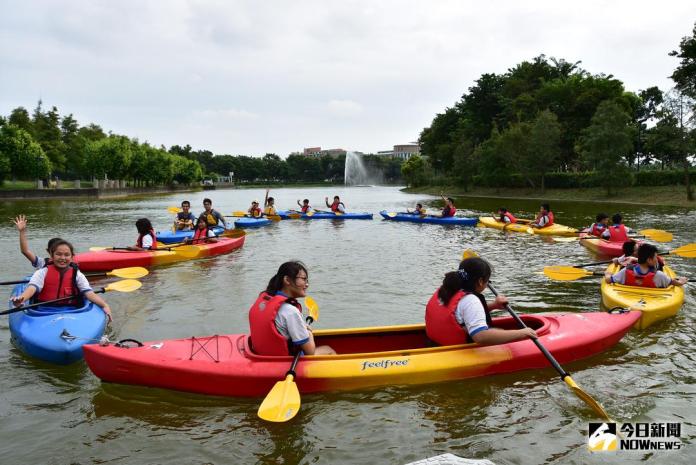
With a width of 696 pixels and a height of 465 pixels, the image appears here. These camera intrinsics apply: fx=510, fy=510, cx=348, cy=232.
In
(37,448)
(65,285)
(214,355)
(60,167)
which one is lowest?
(37,448)

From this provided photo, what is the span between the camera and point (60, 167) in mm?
61000

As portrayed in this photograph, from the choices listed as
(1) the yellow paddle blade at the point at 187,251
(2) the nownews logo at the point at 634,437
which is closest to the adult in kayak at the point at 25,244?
(1) the yellow paddle blade at the point at 187,251

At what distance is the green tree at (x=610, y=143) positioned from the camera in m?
35.9

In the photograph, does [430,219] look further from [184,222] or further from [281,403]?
[281,403]

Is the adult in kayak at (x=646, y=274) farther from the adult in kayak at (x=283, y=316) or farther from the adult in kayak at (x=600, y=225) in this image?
the adult in kayak at (x=600, y=225)

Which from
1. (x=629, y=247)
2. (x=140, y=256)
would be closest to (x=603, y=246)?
(x=629, y=247)

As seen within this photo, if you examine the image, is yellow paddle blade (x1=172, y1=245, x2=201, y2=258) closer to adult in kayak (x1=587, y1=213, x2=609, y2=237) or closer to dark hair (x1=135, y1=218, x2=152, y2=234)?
dark hair (x1=135, y1=218, x2=152, y2=234)

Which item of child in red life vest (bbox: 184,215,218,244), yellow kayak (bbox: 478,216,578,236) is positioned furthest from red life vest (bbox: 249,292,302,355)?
yellow kayak (bbox: 478,216,578,236)

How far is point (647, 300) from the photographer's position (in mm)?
7691

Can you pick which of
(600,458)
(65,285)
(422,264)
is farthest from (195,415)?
(422,264)

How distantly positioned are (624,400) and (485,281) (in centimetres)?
196

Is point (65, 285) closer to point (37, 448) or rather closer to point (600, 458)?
point (37, 448)

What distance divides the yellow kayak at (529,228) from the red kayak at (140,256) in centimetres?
1122

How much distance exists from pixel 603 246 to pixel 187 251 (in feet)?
36.2
